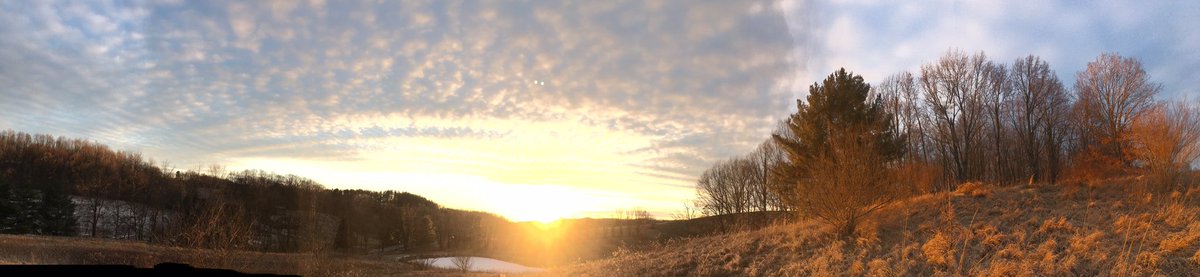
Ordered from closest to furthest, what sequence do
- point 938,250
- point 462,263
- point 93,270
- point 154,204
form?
1. point 93,270
2. point 938,250
3. point 462,263
4. point 154,204

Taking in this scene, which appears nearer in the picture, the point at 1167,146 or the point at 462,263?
the point at 1167,146

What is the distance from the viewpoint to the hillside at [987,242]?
1188 cm

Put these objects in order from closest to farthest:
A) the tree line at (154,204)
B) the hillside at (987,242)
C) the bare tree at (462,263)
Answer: the hillside at (987,242) → the bare tree at (462,263) → the tree line at (154,204)

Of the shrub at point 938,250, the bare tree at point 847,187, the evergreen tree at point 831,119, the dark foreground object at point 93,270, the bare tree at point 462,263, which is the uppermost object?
the evergreen tree at point 831,119

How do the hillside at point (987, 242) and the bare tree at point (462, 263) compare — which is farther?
the bare tree at point (462, 263)

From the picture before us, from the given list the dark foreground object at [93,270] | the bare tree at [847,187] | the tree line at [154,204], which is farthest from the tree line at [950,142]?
the tree line at [154,204]

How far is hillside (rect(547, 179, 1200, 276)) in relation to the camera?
11875 mm

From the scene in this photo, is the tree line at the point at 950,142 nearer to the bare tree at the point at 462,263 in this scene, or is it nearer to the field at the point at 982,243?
the field at the point at 982,243

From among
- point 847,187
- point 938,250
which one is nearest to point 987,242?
point 938,250

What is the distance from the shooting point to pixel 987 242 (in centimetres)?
1455

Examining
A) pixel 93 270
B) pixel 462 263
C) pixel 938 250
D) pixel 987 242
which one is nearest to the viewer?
pixel 93 270

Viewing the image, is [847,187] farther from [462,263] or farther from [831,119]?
[462,263]

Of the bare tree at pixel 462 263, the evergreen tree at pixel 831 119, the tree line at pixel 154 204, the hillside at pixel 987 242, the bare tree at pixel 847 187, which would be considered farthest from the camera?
the tree line at pixel 154 204

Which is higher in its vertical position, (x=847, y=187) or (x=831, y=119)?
(x=831, y=119)
